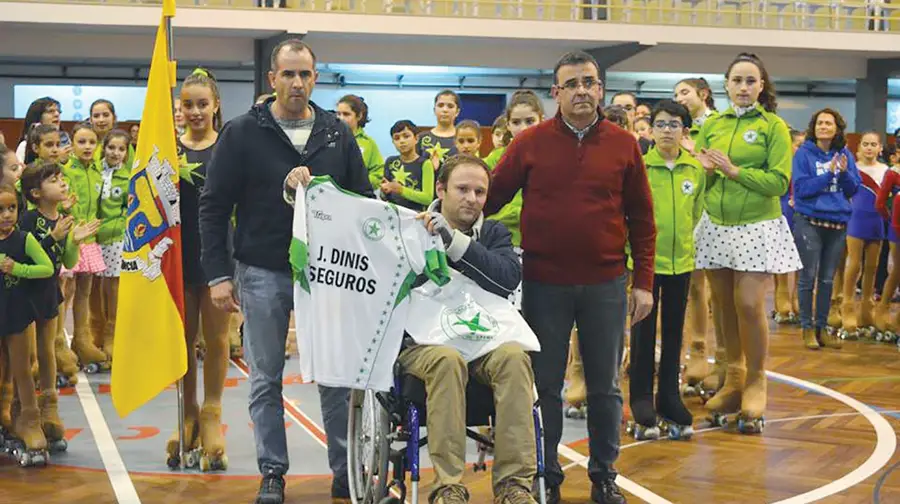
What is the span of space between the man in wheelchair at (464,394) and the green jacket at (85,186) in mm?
3538

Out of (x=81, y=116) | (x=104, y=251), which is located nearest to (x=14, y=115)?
(x=81, y=116)

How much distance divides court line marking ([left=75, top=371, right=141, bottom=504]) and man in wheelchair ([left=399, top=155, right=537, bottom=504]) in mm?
1315

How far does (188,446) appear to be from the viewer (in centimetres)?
499

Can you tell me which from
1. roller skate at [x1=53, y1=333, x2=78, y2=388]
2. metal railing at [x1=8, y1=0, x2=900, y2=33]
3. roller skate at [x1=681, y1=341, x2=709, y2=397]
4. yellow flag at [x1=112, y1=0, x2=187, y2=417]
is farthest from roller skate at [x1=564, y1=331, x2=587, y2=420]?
metal railing at [x1=8, y1=0, x2=900, y2=33]

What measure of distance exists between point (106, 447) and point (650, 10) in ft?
46.9

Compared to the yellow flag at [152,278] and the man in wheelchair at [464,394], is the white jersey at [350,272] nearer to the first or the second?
the man in wheelchair at [464,394]

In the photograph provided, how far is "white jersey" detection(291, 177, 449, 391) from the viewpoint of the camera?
3959 millimetres

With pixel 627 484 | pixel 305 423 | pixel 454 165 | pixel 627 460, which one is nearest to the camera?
pixel 454 165

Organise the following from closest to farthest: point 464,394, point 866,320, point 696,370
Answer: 1. point 464,394
2. point 696,370
3. point 866,320

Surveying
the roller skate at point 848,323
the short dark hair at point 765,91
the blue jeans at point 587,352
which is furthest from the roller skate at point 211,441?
the roller skate at point 848,323

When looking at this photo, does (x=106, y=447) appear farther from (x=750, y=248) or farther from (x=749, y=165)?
(x=749, y=165)

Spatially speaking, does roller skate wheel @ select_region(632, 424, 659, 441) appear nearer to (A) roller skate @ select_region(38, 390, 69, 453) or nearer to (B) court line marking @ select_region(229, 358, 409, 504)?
(B) court line marking @ select_region(229, 358, 409, 504)

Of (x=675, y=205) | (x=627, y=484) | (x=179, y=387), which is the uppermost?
(x=675, y=205)

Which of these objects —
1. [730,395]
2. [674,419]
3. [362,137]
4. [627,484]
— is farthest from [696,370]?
[362,137]
